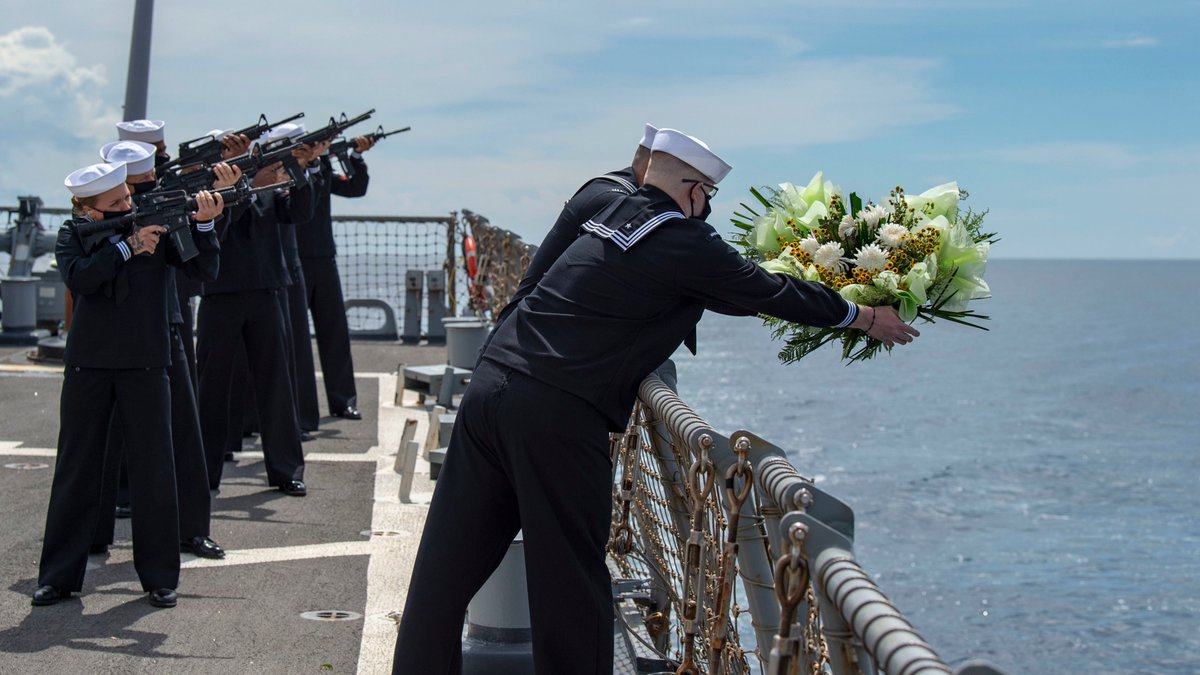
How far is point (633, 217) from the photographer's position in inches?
162

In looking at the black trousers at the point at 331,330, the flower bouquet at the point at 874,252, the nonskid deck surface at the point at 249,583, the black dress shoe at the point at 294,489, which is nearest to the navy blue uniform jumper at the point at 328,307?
the black trousers at the point at 331,330

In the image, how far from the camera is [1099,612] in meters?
34.6

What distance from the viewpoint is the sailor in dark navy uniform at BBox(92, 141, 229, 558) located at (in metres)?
6.71

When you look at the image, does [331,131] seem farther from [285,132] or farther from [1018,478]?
[1018,478]

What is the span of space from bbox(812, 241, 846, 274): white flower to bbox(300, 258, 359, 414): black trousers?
25.7 ft

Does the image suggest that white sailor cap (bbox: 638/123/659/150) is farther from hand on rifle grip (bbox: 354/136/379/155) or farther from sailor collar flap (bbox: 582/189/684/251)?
hand on rifle grip (bbox: 354/136/379/155)

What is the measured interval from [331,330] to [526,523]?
827 cm

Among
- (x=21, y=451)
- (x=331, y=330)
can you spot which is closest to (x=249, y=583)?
(x=21, y=451)

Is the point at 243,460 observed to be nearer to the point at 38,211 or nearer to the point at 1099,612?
the point at 38,211

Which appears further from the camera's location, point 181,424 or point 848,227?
point 181,424

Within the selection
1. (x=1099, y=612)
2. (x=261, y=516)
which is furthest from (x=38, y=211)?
(x=1099, y=612)

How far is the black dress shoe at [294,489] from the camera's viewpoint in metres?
8.84

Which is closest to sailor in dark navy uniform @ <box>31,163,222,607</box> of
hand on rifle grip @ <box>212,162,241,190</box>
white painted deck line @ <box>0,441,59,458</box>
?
hand on rifle grip @ <box>212,162,241,190</box>

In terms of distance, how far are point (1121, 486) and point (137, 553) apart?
47000mm
